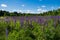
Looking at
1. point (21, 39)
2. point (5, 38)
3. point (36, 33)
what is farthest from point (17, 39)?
point (36, 33)

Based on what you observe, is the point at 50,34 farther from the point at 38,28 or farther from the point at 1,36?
the point at 1,36

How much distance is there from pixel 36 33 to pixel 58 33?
2.30 feet

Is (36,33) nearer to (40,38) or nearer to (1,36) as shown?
(40,38)

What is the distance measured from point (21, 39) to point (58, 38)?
127 cm

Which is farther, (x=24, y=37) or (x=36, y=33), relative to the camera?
(x=36, y=33)

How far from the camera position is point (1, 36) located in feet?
23.6

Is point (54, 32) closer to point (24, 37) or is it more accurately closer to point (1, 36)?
point (24, 37)

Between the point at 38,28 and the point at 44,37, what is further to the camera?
the point at 38,28

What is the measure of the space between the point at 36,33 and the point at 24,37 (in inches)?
33.4

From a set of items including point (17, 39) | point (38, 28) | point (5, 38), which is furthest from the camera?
point (38, 28)

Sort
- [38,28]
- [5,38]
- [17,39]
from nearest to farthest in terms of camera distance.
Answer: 1. [17,39]
2. [5,38]
3. [38,28]

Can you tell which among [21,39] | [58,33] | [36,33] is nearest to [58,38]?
[58,33]

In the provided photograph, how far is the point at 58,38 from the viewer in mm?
6973

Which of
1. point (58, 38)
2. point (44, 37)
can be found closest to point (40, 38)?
point (44, 37)
